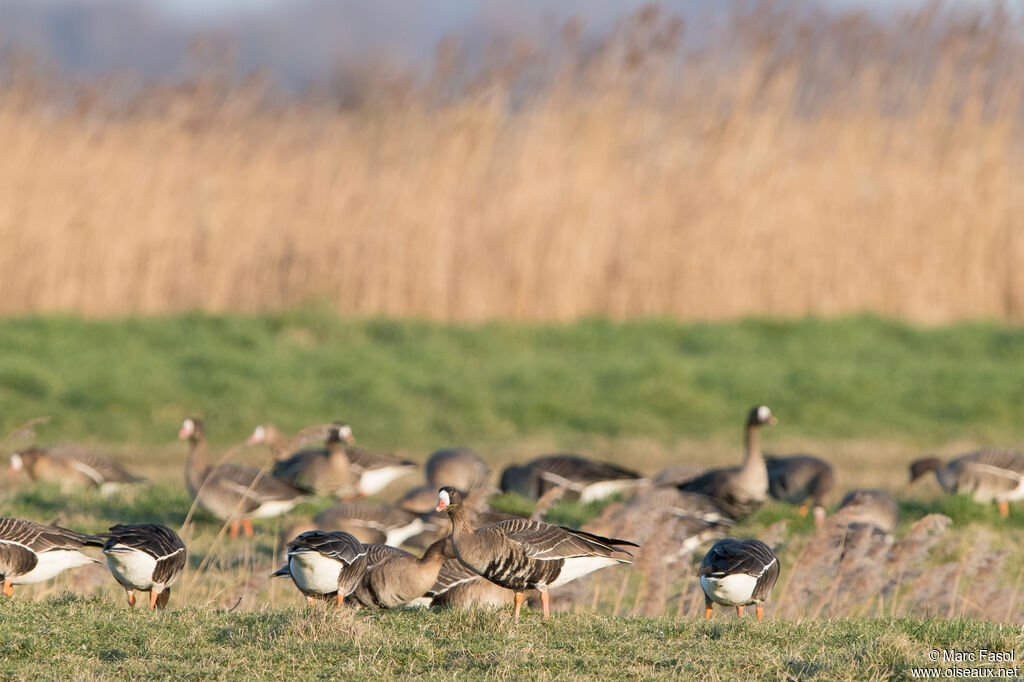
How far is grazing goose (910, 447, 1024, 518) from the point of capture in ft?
33.5

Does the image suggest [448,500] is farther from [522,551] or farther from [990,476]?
[990,476]

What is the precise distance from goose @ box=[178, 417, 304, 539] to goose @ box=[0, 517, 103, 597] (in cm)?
229

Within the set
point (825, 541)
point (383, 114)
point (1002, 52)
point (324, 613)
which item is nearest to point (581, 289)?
point (383, 114)

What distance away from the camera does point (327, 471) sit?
34.8 feet

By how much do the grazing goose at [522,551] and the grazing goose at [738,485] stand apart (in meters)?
3.24

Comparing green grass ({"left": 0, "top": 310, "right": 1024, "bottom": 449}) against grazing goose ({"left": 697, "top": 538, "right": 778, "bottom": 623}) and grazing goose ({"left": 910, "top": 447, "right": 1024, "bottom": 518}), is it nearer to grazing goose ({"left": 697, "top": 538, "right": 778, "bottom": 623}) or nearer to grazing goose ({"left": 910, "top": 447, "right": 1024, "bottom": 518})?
grazing goose ({"left": 910, "top": 447, "right": 1024, "bottom": 518})

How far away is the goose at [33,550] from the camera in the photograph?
254 inches

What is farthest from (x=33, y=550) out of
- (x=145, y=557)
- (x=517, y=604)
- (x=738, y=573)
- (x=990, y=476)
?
(x=990, y=476)

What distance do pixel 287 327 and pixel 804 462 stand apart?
341 inches

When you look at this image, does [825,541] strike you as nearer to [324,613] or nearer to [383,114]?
Result: [324,613]

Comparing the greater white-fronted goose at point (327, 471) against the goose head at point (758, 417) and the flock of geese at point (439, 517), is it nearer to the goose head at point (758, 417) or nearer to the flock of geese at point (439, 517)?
the flock of geese at point (439, 517)

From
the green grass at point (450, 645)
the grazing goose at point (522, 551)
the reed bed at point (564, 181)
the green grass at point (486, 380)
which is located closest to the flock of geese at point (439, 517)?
the grazing goose at point (522, 551)

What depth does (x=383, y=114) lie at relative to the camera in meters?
19.1

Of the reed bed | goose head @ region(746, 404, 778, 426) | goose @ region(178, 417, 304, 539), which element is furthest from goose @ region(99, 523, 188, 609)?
the reed bed
